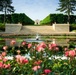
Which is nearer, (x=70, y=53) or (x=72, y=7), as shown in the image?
(x=70, y=53)

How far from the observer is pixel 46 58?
16.3 ft

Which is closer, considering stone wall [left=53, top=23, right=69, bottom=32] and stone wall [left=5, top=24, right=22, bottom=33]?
stone wall [left=5, top=24, right=22, bottom=33]

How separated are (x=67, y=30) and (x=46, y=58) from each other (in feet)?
129

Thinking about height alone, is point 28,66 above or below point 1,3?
below

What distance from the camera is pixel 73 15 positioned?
51156 mm

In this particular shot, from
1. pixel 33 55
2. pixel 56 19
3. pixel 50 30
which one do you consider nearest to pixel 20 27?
pixel 50 30

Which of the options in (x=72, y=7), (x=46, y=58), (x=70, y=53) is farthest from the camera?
(x=72, y=7)

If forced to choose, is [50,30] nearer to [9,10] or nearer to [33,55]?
[9,10]

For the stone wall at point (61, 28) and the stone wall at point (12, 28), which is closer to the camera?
the stone wall at point (12, 28)

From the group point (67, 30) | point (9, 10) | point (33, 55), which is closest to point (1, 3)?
point (9, 10)

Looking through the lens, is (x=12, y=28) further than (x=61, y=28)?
No

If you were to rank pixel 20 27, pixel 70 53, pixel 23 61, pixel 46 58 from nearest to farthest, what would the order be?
pixel 23 61
pixel 70 53
pixel 46 58
pixel 20 27

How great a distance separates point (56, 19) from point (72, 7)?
5689 mm

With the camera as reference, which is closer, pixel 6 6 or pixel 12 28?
pixel 12 28
